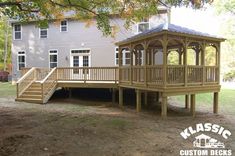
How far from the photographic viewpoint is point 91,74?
16.5m

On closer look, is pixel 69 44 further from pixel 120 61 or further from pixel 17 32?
pixel 120 61

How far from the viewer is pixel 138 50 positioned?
1530 cm

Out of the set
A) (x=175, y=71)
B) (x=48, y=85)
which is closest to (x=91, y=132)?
(x=175, y=71)

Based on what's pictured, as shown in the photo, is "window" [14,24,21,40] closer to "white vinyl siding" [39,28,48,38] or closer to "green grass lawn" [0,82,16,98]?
"white vinyl siding" [39,28,48,38]

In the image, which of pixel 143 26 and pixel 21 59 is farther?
pixel 21 59

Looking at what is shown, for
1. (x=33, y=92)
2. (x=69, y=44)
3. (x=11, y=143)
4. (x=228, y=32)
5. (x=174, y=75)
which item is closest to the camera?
(x=11, y=143)

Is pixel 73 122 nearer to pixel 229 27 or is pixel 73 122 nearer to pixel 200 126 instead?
pixel 200 126

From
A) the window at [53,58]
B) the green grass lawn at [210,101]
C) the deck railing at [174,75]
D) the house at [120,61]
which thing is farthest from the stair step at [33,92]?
the window at [53,58]

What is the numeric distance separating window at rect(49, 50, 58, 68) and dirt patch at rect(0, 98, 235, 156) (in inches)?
402

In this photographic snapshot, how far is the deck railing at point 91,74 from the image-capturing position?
15929 millimetres

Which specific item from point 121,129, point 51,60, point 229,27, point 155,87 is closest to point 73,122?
point 121,129

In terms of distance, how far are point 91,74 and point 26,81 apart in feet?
13.0

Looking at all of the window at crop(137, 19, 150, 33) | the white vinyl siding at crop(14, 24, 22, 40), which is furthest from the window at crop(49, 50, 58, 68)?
the window at crop(137, 19, 150, 33)

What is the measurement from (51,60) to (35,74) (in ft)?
20.2
